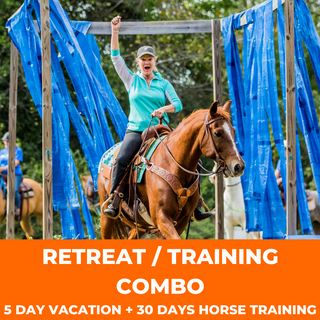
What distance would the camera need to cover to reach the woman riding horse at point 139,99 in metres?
4.94

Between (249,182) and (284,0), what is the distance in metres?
1.86

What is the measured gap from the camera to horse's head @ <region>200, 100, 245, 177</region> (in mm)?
3971

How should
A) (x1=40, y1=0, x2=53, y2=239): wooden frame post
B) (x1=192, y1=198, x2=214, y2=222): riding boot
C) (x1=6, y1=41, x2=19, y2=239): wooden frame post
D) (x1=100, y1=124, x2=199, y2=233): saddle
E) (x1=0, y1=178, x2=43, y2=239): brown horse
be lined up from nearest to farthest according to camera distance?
1. (x1=100, y1=124, x2=199, y2=233): saddle
2. (x1=40, y1=0, x2=53, y2=239): wooden frame post
3. (x1=192, y1=198, x2=214, y2=222): riding boot
4. (x1=6, y1=41, x2=19, y2=239): wooden frame post
5. (x1=0, y1=178, x2=43, y2=239): brown horse

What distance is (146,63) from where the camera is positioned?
5012 mm

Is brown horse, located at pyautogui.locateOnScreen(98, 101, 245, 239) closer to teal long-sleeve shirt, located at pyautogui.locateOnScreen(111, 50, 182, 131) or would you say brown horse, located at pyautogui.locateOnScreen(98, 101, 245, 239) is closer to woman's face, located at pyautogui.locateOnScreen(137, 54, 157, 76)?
teal long-sleeve shirt, located at pyautogui.locateOnScreen(111, 50, 182, 131)

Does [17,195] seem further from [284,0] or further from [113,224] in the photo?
[284,0]

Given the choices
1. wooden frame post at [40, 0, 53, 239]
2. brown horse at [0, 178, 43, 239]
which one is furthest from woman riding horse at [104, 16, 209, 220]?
brown horse at [0, 178, 43, 239]

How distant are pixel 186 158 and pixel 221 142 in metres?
0.46

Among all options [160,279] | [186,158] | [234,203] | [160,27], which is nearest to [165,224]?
[186,158]

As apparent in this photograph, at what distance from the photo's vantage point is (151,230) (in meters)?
5.31

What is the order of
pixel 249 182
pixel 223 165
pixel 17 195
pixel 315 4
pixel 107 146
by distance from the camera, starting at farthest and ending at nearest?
1. pixel 315 4
2. pixel 17 195
3. pixel 107 146
4. pixel 249 182
5. pixel 223 165

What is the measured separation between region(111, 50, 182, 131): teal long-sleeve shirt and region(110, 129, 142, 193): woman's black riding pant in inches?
5.2

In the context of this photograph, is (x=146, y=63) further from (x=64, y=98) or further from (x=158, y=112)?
(x=64, y=98)

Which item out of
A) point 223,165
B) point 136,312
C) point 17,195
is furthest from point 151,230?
point 17,195
